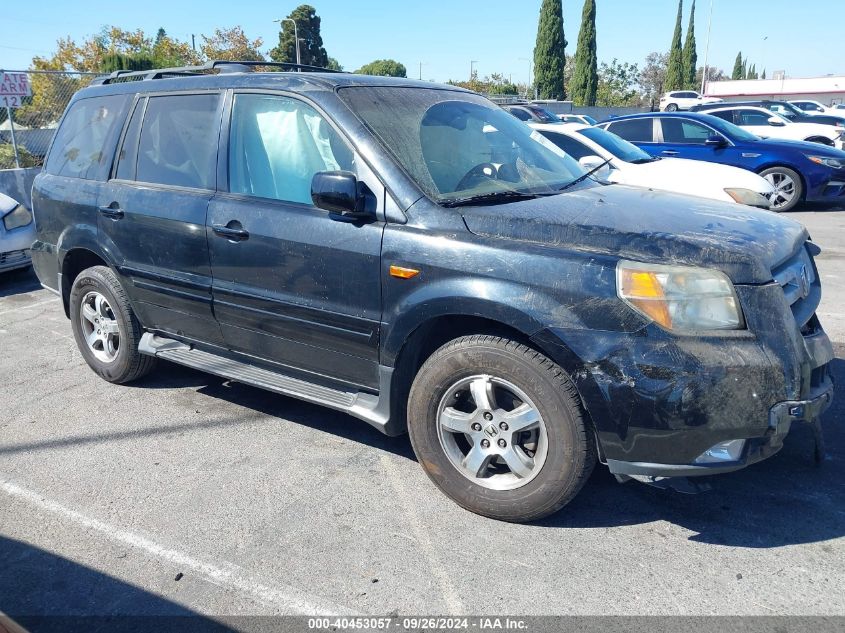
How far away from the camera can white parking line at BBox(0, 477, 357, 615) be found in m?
2.69

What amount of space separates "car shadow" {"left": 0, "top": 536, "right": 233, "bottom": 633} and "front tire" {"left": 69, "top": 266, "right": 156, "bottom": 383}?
1.87 m

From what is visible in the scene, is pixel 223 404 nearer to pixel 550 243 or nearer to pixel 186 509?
pixel 186 509

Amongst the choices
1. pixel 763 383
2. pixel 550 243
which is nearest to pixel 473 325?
pixel 550 243

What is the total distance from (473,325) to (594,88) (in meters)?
53.2

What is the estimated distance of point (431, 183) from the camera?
342 centimetres

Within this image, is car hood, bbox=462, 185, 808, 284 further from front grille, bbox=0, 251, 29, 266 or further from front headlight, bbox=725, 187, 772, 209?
front grille, bbox=0, 251, 29, 266

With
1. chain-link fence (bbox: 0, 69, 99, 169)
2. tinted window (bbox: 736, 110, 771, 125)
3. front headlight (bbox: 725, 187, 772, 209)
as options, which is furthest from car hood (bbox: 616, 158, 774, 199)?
chain-link fence (bbox: 0, 69, 99, 169)

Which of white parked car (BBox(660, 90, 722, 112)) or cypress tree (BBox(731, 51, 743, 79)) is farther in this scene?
cypress tree (BBox(731, 51, 743, 79))

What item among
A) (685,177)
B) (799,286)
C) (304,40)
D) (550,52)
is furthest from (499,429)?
(304,40)

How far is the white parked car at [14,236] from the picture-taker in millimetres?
7973

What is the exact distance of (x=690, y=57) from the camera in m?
69.5

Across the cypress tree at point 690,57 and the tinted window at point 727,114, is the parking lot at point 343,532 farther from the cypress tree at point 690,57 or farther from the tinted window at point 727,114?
the cypress tree at point 690,57

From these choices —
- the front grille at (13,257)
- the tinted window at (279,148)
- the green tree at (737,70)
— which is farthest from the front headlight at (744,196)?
the green tree at (737,70)

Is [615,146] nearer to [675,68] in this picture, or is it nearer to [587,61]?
[587,61]
